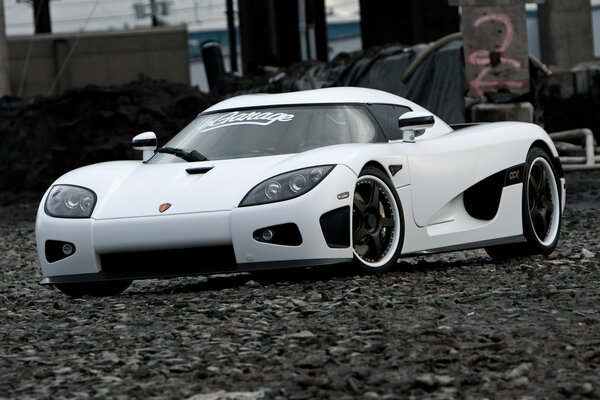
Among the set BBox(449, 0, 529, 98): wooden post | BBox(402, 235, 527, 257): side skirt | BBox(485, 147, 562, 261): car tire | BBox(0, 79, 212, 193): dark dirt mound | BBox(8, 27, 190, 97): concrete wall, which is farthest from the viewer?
BBox(8, 27, 190, 97): concrete wall

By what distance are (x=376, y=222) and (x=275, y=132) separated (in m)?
0.94

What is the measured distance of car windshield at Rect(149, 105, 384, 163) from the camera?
8891 millimetres

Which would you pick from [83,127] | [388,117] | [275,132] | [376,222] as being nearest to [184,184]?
[275,132]

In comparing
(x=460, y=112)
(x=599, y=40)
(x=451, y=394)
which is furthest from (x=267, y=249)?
(x=599, y=40)

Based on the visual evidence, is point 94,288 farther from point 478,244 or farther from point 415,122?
point 478,244

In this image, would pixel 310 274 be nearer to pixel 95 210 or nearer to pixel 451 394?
pixel 95 210

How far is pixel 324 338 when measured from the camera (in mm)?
5965

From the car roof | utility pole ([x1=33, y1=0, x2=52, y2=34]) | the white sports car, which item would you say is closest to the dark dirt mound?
the car roof

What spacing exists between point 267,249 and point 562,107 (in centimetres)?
1897

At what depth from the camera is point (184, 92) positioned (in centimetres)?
2734

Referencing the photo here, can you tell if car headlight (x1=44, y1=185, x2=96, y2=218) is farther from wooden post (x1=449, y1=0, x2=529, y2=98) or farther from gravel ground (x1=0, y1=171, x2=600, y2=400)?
wooden post (x1=449, y1=0, x2=529, y2=98)

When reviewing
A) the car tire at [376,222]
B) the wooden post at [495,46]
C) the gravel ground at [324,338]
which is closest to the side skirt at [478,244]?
the gravel ground at [324,338]

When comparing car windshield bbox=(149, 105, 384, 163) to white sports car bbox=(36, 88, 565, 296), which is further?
car windshield bbox=(149, 105, 384, 163)

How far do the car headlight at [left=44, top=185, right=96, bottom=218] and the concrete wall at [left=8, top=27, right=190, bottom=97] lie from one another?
37.7 metres
